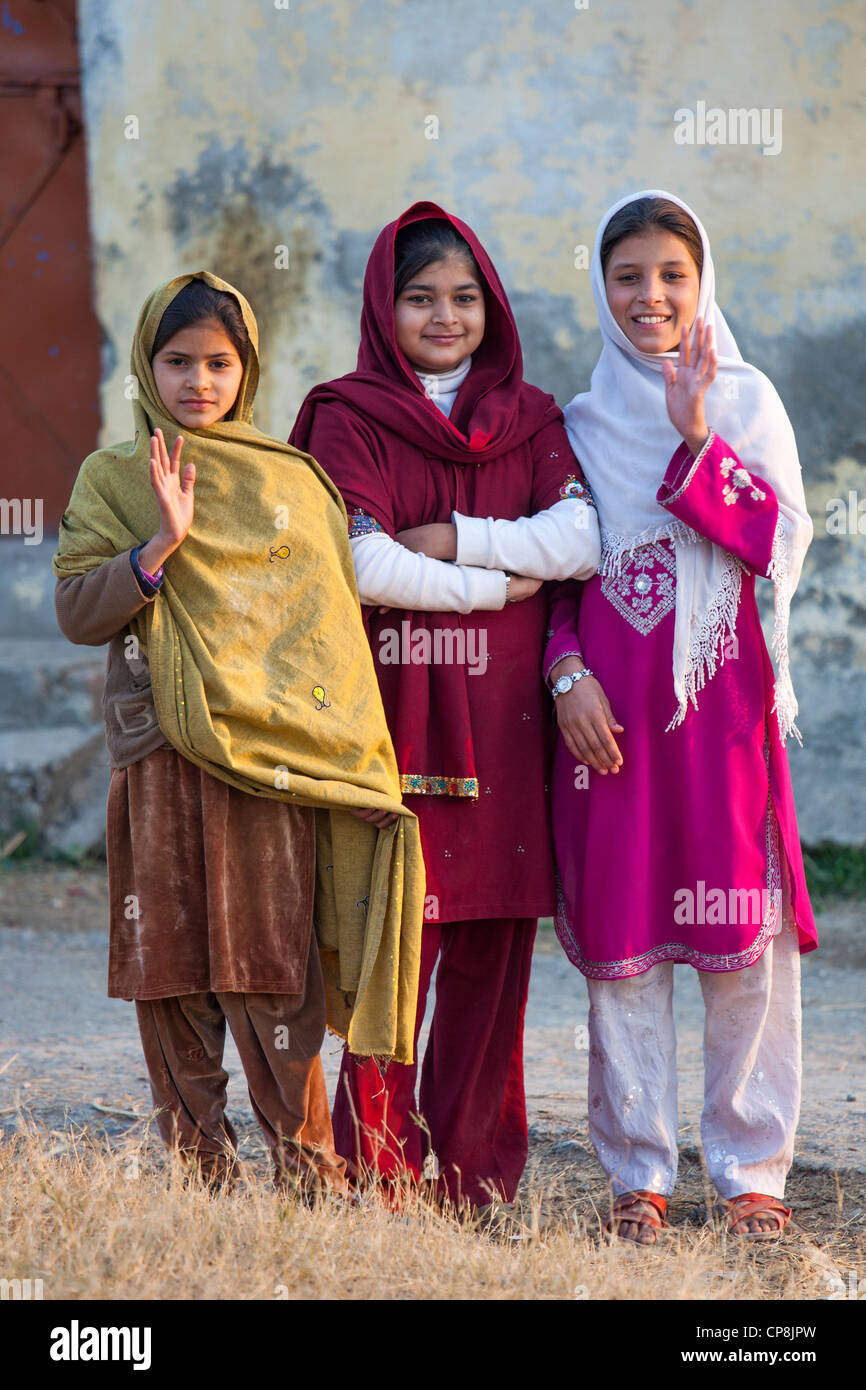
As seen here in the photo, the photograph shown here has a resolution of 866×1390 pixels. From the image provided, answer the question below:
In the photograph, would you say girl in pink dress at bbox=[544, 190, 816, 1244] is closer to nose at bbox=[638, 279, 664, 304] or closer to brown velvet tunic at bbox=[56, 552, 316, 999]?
nose at bbox=[638, 279, 664, 304]

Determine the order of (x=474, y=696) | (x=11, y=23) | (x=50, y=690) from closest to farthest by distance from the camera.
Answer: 1. (x=474, y=696)
2. (x=50, y=690)
3. (x=11, y=23)

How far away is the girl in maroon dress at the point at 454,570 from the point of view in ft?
8.86

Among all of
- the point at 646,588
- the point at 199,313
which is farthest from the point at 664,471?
the point at 199,313

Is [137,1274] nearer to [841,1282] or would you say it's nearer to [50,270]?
[841,1282]

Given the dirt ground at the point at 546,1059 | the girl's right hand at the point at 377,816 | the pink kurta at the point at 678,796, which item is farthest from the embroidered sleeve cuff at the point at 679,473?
the dirt ground at the point at 546,1059

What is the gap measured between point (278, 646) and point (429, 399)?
602 mm

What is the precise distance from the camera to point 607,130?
582cm

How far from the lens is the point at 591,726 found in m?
2.66

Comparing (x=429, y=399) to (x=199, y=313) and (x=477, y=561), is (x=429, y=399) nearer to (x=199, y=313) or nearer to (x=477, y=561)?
(x=477, y=561)

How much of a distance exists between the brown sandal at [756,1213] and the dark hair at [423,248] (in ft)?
6.29

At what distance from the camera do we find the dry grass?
7.15ft

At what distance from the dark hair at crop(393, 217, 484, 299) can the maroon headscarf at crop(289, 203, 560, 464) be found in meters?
0.01

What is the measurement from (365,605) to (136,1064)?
1829 mm

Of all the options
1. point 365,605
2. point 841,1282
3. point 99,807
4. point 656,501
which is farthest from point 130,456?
point 99,807
